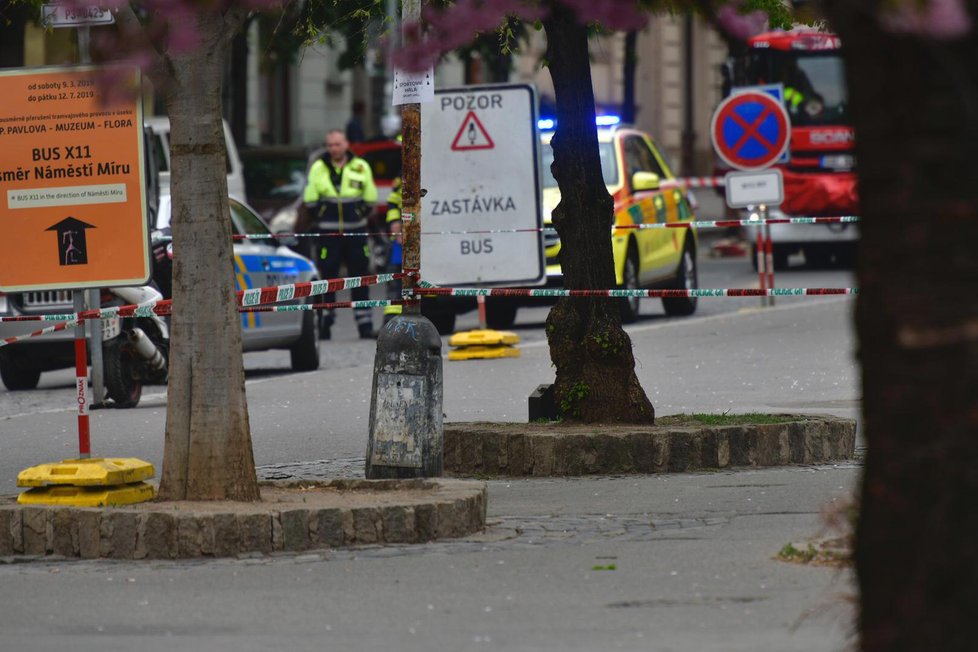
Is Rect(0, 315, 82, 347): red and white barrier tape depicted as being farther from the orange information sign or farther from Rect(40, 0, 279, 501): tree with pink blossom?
Rect(40, 0, 279, 501): tree with pink blossom

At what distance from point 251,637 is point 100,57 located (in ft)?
6.37

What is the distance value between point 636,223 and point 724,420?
9820 mm

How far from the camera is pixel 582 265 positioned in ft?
36.7

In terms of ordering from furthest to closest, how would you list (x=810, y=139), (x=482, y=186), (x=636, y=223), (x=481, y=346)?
(x=810, y=139) < (x=636, y=223) < (x=481, y=346) < (x=482, y=186)

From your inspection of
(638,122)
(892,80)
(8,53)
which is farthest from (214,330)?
(638,122)

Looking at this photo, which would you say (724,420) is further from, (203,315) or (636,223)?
(636,223)

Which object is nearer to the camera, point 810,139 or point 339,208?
point 339,208

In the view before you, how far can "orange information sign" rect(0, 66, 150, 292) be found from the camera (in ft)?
33.2

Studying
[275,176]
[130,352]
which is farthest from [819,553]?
[275,176]

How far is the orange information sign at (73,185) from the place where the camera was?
10.1 m

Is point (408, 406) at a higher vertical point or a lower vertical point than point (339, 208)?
lower

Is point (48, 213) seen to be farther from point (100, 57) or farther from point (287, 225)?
point (287, 225)

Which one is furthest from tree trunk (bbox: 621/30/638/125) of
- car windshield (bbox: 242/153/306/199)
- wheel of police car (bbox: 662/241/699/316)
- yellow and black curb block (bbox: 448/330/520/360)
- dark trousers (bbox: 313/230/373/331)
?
yellow and black curb block (bbox: 448/330/520/360)

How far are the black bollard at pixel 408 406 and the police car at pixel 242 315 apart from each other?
19.9 feet
